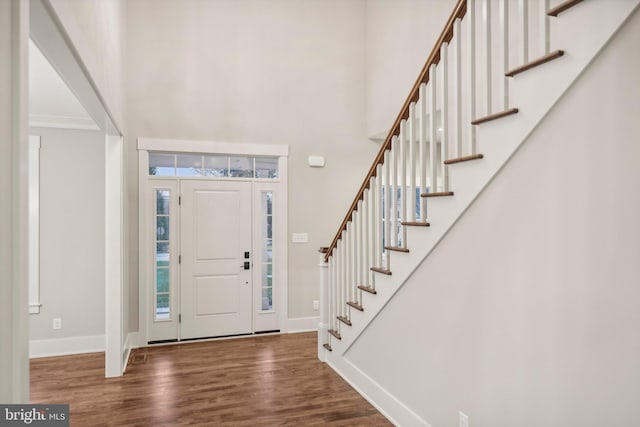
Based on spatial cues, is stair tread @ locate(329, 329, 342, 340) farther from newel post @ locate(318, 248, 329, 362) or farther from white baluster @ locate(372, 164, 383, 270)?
white baluster @ locate(372, 164, 383, 270)

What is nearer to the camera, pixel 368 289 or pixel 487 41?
pixel 487 41

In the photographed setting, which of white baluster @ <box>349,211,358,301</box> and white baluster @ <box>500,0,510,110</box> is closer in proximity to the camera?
white baluster @ <box>500,0,510,110</box>

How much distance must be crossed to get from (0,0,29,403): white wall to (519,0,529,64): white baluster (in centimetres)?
192

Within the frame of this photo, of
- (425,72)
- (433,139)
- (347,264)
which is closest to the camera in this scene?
(433,139)

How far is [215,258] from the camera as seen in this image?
5.07 m

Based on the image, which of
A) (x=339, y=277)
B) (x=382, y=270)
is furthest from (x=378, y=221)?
(x=339, y=277)

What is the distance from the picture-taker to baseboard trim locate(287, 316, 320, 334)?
529 cm

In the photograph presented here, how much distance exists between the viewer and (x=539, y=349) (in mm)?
1757

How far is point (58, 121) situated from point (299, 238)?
3016mm

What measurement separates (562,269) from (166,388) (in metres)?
3.20

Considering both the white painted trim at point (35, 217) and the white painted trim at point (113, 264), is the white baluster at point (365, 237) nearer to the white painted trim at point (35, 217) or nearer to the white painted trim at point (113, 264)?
the white painted trim at point (113, 264)

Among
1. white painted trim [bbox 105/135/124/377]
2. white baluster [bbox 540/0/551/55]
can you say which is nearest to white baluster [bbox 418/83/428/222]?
white baluster [bbox 540/0/551/55]

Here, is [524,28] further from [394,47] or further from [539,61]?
[394,47]

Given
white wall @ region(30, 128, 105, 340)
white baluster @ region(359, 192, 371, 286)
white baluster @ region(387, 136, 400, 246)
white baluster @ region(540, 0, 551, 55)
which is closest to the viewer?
white baluster @ region(540, 0, 551, 55)
